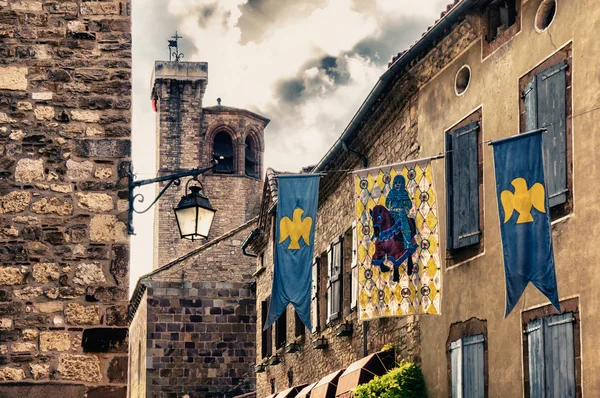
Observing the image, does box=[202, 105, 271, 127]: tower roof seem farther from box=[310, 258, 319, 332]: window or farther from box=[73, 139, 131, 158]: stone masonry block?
box=[73, 139, 131, 158]: stone masonry block

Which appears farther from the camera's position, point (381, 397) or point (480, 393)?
point (381, 397)

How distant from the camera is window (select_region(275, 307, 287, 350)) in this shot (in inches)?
1070

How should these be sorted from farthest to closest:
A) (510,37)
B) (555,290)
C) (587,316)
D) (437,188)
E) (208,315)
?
(208,315) → (437,188) → (510,37) → (587,316) → (555,290)

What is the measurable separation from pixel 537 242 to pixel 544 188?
0.46m

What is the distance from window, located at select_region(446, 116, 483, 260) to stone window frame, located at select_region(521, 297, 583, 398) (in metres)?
1.68

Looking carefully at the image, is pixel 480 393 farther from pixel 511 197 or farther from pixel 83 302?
pixel 83 302

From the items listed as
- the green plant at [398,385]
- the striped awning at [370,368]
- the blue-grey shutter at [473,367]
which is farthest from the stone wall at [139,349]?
the blue-grey shutter at [473,367]

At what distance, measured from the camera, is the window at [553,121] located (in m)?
12.6

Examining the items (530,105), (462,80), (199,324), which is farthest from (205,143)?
(530,105)

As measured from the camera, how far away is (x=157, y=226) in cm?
5169

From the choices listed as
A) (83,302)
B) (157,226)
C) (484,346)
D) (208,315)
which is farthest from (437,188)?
(157,226)

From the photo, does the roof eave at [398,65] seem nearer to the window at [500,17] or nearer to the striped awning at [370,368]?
the window at [500,17]

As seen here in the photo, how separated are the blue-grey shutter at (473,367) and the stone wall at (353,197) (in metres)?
1.79

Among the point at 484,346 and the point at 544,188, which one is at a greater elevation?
the point at 544,188
